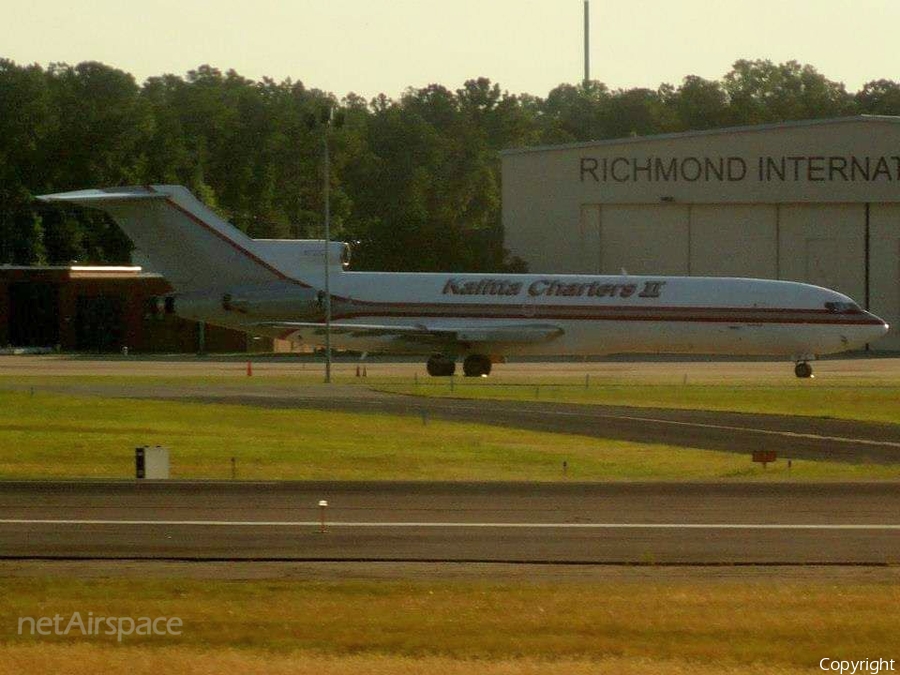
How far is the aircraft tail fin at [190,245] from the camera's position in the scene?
5325 cm

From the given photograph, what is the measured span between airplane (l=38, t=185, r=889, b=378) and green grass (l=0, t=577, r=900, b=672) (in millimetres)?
38091

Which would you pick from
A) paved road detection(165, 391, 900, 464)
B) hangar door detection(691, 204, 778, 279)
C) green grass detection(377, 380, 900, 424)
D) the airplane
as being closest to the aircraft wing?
the airplane

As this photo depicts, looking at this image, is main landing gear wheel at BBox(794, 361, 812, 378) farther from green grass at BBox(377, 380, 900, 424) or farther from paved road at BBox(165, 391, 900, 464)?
paved road at BBox(165, 391, 900, 464)

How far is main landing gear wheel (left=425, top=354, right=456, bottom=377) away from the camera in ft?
176

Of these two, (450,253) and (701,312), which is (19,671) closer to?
(701,312)

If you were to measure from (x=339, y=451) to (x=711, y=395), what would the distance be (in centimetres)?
1853

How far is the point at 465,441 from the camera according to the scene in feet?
102

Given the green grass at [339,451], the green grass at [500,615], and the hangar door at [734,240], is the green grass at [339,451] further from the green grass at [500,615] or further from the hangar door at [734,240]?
the hangar door at [734,240]

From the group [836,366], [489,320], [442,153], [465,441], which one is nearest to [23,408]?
[465,441]
